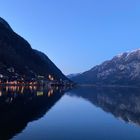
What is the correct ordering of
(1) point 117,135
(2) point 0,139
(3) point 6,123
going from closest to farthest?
(2) point 0,139, (1) point 117,135, (3) point 6,123

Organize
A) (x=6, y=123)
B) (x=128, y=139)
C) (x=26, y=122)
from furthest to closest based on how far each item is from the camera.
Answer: (x=26, y=122) → (x=6, y=123) → (x=128, y=139)

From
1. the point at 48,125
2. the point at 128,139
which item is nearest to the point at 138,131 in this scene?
the point at 128,139

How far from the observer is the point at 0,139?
41.1m

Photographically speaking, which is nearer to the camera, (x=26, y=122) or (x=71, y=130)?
(x=71, y=130)

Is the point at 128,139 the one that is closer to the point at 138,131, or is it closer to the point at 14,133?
the point at 138,131

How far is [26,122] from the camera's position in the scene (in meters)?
57.7

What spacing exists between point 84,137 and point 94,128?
9180 mm

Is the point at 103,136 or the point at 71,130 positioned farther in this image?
the point at 71,130

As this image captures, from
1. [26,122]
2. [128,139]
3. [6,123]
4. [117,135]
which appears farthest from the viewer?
[26,122]

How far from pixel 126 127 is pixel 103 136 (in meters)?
12.7

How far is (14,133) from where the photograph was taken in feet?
151

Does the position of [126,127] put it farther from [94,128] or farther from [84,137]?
[84,137]

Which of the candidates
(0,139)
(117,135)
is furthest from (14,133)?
(117,135)

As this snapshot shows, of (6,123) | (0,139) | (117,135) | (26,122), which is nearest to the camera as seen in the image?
(0,139)
